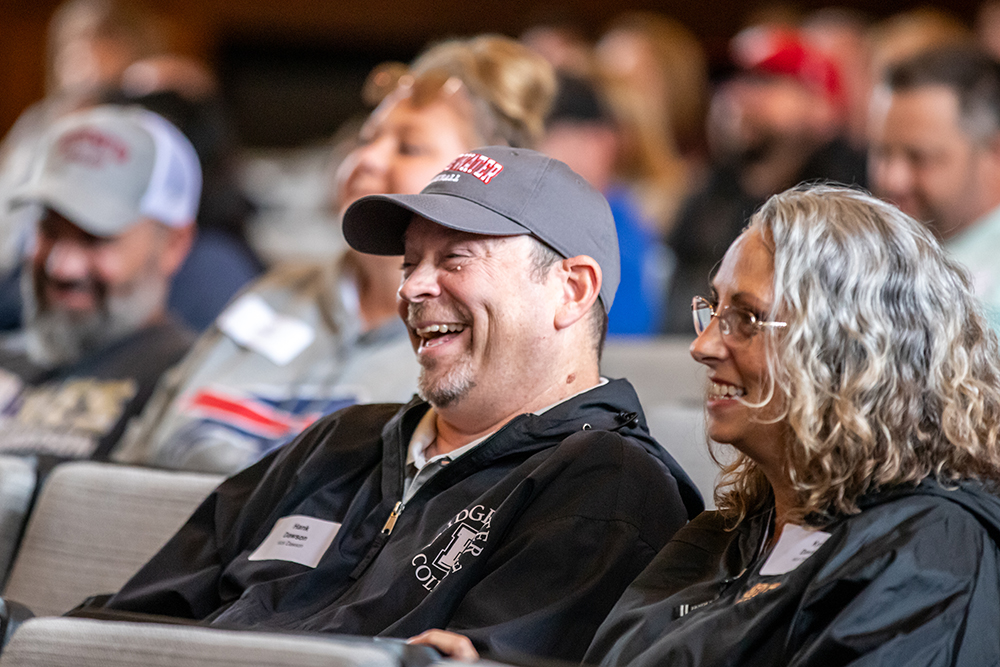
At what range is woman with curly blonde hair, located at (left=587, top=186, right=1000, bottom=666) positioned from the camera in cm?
118

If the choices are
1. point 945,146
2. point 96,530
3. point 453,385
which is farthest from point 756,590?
point 945,146

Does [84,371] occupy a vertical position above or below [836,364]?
below

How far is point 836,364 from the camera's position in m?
1.31

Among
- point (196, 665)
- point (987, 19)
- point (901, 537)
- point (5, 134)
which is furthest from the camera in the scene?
point (5, 134)

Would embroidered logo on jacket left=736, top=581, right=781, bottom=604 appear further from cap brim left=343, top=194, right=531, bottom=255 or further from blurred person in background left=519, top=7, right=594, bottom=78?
blurred person in background left=519, top=7, right=594, bottom=78

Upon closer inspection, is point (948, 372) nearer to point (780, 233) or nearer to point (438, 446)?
point (780, 233)

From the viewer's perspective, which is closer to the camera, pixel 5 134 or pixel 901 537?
pixel 901 537

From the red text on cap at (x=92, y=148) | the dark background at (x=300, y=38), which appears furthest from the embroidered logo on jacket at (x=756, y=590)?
the dark background at (x=300, y=38)

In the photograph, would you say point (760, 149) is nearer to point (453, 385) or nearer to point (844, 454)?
point (453, 385)

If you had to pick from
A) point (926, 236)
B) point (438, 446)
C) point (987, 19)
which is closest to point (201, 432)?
point (438, 446)

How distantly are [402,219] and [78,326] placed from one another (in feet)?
4.58

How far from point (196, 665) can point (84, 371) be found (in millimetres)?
1930

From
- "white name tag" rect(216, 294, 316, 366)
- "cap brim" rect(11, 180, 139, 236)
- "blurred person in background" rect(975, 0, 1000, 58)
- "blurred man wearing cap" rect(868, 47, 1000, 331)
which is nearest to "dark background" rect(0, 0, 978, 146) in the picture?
"blurred person in background" rect(975, 0, 1000, 58)

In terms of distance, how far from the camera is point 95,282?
2938 millimetres
